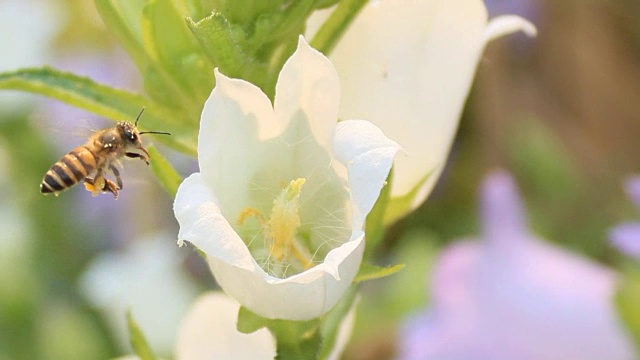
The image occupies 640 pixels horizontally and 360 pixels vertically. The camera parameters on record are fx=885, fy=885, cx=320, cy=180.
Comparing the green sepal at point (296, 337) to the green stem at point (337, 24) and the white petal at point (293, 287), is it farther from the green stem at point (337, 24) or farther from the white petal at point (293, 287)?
the green stem at point (337, 24)

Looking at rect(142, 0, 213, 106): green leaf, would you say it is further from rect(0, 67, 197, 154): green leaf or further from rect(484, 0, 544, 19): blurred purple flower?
rect(484, 0, 544, 19): blurred purple flower

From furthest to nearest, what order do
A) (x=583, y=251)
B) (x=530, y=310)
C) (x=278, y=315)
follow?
(x=583, y=251) → (x=530, y=310) → (x=278, y=315)

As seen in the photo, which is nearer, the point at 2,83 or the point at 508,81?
the point at 2,83

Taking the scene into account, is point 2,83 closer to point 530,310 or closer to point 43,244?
point 530,310

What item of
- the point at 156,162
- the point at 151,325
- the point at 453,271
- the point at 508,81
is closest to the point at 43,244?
the point at 151,325

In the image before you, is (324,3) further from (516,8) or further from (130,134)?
(516,8)

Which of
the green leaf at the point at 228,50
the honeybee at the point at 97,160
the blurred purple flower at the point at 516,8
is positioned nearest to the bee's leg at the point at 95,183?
the honeybee at the point at 97,160

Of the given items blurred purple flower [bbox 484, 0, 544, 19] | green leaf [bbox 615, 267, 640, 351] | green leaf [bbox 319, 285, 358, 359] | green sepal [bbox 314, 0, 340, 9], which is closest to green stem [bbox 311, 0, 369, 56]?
green sepal [bbox 314, 0, 340, 9]
